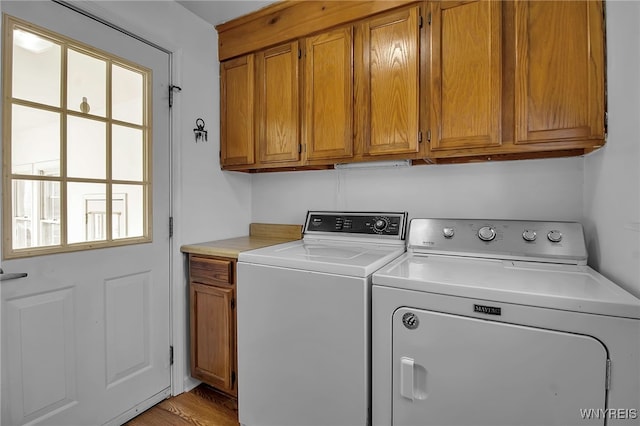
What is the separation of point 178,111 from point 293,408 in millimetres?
1779

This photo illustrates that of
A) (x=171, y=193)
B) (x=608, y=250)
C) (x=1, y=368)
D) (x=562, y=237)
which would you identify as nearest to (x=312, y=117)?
Result: (x=171, y=193)

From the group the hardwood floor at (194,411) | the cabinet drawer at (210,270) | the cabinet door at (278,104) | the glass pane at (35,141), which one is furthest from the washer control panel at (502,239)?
the glass pane at (35,141)

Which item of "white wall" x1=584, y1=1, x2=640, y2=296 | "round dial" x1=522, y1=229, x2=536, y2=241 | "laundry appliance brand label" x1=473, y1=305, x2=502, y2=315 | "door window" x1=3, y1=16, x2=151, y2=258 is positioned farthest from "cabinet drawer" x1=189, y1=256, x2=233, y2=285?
"white wall" x1=584, y1=1, x2=640, y2=296

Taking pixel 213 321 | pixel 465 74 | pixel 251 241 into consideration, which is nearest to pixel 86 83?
pixel 251 241

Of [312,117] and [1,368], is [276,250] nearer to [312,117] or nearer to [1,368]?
[312,117]

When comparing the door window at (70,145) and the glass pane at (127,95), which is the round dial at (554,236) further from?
the glass pane at (127,95)

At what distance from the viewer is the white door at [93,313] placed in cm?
131

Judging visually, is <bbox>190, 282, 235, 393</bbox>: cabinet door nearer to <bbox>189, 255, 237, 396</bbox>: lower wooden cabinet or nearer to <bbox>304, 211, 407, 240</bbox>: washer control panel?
<bbox>189, 255, 237, 396</bbox>: lower wooden cabinet

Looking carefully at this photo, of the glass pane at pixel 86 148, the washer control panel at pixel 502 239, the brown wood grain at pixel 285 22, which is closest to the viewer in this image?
the washer control panel at pixel 502 239

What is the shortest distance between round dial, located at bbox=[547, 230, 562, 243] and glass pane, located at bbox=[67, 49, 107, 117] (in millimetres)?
2252

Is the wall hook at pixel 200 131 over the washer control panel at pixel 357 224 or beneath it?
over

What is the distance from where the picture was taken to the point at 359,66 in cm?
171

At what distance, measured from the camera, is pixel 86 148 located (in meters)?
1.52

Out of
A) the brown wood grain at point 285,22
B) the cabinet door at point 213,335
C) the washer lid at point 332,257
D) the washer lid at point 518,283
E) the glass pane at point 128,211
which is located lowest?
the cabinet door at point 213,335
